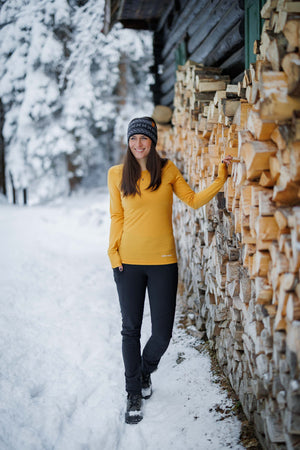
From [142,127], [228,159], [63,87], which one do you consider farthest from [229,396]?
[63,87]

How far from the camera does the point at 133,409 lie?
2.66 metres

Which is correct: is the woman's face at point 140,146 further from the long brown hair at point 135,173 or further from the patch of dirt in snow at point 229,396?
the patch of dirt in snow at point 229,396

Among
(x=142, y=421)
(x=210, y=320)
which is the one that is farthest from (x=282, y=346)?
(x=210, y=320)

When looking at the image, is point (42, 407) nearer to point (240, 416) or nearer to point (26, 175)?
point (240, 416)

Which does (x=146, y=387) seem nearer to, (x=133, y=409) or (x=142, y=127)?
(x=133, y=409)

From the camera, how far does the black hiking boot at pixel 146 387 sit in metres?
2.86

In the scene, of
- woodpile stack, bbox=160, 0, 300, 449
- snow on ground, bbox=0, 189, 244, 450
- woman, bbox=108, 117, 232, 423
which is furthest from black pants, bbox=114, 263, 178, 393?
woodpile stack, bbox=160, 0, 300, 449

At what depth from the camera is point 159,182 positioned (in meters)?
2.67

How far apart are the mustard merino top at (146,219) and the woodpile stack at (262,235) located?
427mm

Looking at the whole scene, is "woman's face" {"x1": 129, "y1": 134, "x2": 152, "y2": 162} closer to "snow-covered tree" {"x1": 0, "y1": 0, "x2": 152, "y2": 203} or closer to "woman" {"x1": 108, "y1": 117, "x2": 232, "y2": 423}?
"woman" {"x1": 108, "y1": 117, "x2": 232, "y2": 423}

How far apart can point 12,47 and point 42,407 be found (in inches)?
195

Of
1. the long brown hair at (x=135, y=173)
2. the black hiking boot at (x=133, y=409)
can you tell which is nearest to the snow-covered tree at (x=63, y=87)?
the long brown hair at (x=135, y=173)

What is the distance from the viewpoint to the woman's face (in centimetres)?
269

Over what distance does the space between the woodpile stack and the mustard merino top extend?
43 centimetres
